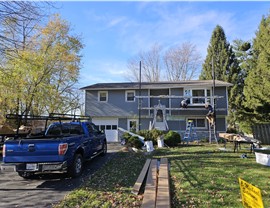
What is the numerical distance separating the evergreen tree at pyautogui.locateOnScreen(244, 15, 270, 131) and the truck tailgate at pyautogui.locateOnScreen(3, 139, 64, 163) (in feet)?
63.6

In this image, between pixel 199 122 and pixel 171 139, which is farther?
pixel 199 122

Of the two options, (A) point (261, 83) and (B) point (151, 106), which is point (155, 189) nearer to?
(B) point (151, 106)

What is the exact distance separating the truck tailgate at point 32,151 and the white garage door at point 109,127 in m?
17.1

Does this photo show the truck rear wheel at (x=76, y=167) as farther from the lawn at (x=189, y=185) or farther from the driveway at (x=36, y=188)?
the lawn at (x=189, y=185)

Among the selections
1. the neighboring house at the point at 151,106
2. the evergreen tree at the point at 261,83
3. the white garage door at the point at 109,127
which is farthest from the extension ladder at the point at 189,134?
the white garage door at the point at 109,127

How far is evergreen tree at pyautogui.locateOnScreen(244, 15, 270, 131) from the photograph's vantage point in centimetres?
2086

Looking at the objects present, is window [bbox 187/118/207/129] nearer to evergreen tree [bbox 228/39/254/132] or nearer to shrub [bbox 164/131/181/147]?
evergreen tree [bbox 228/39/254/132]

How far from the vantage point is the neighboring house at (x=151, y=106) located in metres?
22.8

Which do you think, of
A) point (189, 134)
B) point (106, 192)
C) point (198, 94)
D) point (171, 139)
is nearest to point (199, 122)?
point (198, 94)

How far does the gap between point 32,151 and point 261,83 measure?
2137cm

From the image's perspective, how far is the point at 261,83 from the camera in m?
21.8

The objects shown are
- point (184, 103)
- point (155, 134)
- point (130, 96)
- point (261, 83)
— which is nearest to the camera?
point (155, 134)

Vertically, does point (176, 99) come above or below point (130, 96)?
below

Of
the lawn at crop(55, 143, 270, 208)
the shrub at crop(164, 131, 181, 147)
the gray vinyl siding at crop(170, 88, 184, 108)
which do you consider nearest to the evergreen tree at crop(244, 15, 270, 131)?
the gray vinyl siding at crop(170, 88, 184, 108)
